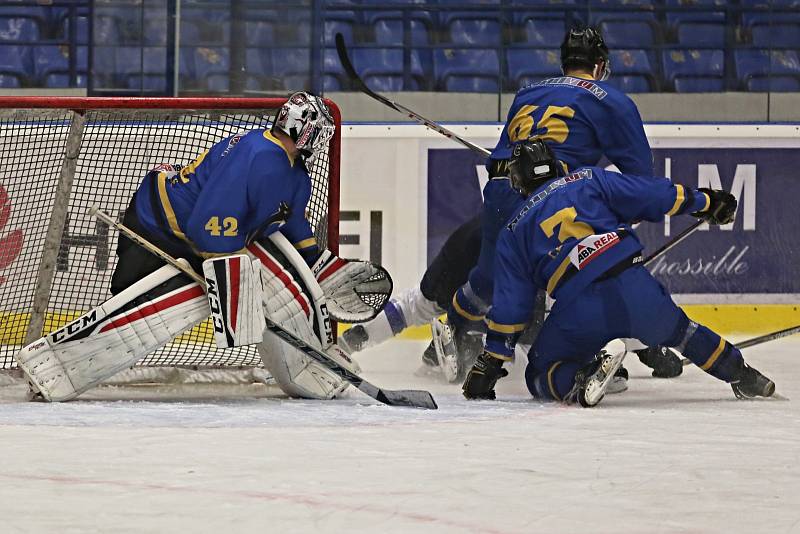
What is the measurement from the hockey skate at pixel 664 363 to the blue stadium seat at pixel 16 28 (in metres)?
2.65

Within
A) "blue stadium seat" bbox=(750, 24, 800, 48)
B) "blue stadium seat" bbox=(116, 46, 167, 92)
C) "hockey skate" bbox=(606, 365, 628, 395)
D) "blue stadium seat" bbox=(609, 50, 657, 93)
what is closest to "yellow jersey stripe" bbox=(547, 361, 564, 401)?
"hockey skate" bbox=(606, 365, 628, 395)

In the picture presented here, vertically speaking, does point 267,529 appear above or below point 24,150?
below

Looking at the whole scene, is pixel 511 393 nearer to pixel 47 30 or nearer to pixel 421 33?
pixel 421 33

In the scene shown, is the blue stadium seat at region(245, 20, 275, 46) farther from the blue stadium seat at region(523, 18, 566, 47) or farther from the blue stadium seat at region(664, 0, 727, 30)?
the blue stadium seat at region(664, 0, 727, 30)

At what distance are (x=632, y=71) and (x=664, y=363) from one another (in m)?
1.73

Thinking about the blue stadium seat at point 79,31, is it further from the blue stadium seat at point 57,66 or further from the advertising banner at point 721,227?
the advertising banner at point 721,227

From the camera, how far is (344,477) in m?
2.38

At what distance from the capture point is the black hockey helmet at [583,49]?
3988 millimetres

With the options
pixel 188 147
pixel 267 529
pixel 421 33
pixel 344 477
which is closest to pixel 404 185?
pixel 421 33

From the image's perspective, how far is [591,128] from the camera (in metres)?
3.90

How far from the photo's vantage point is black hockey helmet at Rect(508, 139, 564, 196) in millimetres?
3631

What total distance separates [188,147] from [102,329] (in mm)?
968

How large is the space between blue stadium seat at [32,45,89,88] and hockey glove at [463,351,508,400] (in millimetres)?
2492

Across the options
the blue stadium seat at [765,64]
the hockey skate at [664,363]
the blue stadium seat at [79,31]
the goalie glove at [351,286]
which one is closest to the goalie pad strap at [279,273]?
the goalie glove at [351,286]
